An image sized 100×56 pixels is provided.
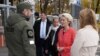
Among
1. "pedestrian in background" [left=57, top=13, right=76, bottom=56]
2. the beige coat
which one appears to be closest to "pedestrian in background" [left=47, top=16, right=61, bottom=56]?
"pedestrian in background" [left=57, top=13, right=76, bottom=56]

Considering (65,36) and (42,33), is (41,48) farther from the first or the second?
(65,36)

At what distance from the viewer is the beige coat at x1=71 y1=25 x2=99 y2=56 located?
5.81 m

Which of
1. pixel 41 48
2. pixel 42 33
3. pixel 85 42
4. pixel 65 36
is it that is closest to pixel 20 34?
pixel 85 42

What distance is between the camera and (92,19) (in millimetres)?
5875

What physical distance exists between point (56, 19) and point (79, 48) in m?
5.03

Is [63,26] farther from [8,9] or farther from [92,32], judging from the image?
[8,9]

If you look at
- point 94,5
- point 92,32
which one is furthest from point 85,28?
point 94,5

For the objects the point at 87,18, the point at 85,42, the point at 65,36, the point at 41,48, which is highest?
the point at 87,18

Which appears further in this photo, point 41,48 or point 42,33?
point 41,48

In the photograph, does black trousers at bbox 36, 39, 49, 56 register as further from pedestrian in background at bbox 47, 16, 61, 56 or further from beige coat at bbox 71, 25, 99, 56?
beige coat at bbox 71, 25, 99, 56

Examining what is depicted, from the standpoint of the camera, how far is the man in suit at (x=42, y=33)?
420 inches

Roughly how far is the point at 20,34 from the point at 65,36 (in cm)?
161

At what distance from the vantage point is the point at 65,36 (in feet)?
26.1

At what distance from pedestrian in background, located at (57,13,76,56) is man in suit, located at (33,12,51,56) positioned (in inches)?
102
